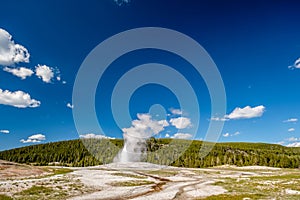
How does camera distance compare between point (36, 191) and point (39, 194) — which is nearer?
point (39, 194)

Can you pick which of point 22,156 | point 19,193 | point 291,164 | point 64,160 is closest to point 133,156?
point 64,160

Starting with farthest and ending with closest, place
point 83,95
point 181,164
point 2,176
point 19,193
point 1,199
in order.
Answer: point 181,164
point 83,95
point 2,176
point 19,193
point 1,199

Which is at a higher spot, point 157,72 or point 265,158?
point 157,72

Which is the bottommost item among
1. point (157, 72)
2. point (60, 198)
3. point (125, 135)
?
point (60, 198)

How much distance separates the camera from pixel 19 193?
35.7 m

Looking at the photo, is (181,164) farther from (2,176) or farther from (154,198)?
(154,198)

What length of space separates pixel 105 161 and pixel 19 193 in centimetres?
13895

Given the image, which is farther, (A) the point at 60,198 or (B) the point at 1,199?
(A) the point at 60,198

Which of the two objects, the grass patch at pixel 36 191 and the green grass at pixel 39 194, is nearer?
the green grass at pixel 39 194

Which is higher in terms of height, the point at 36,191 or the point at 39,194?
the point at 36,191

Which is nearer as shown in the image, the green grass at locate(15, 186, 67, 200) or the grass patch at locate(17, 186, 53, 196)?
the green grass at locate(15, 186, 67, 200)

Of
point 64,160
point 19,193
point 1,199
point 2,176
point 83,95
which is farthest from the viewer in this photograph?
point 64,160

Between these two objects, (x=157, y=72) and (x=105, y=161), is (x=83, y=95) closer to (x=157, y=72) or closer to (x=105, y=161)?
(x=157, y=72)

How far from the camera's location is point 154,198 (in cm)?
3356
